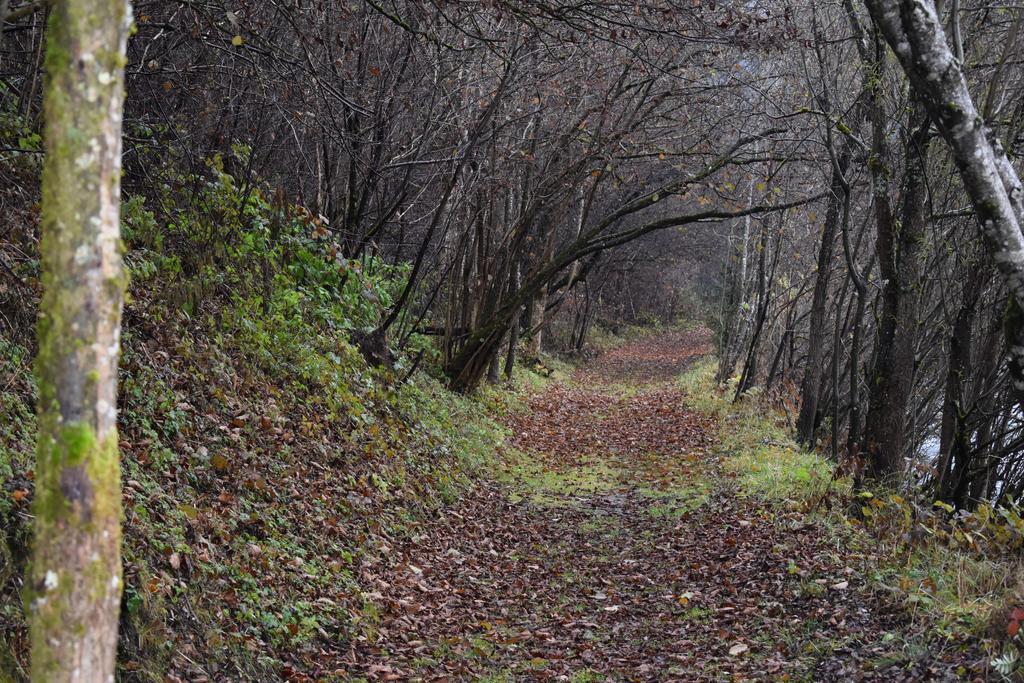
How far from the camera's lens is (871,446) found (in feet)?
26.5

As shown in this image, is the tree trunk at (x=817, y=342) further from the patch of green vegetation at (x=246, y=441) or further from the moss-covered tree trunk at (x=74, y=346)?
the moss-covered tree trunk at (x=74, y=346)

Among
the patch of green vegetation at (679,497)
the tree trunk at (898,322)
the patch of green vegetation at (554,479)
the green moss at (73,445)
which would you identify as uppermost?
the tree trunk at (898,322)

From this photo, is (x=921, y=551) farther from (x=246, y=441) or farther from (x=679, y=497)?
(x=246, y=441)

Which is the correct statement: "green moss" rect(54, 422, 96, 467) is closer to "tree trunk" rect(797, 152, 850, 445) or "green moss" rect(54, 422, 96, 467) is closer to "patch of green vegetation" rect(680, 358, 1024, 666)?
"patch of green vegetation" rect(680, 358, 1024, 666)

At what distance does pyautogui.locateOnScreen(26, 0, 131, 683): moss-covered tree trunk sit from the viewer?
1800 millimetres

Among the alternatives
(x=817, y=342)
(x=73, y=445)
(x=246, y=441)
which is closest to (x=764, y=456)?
(x=817, y=342)

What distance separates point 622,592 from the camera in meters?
7.43

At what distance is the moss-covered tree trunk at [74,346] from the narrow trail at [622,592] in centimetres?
371

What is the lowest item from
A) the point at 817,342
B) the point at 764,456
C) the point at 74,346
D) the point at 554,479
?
the point at 554,479

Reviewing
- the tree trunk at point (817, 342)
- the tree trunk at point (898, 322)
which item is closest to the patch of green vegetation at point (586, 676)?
the tree trunk at point (898, 322)

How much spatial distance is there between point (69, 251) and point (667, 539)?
7.96 meters

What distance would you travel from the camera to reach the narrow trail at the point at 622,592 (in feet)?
18.1

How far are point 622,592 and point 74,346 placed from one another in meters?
6.41

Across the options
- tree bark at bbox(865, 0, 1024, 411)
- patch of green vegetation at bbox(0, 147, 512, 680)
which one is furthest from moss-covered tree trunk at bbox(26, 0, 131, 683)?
tree bark at bbox(865, 0, 1024, 411)
